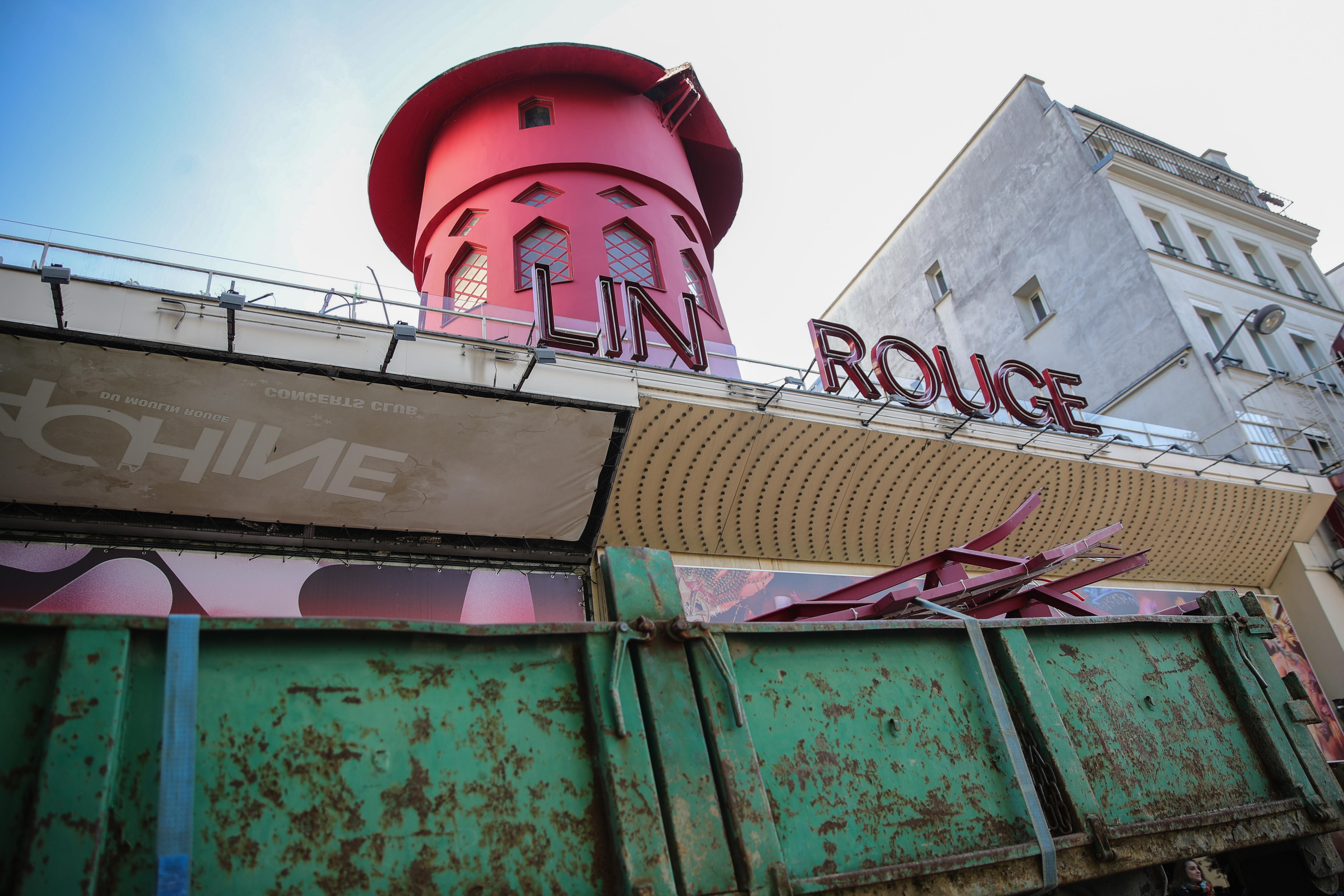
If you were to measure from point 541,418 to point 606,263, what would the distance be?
5.22 metres

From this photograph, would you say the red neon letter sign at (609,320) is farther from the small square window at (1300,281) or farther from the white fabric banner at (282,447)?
the small square window at (1300,281)

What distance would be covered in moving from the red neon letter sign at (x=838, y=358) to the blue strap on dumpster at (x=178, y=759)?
26.5 ft

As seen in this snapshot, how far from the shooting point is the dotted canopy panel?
8.59m

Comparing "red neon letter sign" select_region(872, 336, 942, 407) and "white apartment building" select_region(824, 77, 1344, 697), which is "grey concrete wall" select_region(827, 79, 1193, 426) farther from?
"red neon letter sign" select_region(872, 336, 942, 407)

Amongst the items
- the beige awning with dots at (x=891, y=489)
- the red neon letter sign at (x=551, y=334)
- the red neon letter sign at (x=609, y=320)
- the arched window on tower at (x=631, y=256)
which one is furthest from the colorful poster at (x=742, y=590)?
the arched window on tower at (x=631, y=256)

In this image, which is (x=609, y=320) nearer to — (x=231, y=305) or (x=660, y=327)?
(x=660, y=327)

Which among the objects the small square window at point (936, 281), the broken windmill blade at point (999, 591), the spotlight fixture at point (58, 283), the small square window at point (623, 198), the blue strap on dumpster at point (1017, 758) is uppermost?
the small square window at point (936, 281)

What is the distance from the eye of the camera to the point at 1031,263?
18.4 meters

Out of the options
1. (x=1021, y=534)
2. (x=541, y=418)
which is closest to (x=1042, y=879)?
(x=541, y=418)

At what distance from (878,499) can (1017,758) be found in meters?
7.41

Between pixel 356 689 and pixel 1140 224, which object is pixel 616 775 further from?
pixel 1140 224

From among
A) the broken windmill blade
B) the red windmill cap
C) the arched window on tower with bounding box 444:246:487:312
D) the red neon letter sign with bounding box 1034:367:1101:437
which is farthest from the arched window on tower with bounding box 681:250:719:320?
the broken windmill blade

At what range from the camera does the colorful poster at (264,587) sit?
6.24 meters

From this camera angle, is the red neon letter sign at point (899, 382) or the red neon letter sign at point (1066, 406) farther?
the red neon letter sign at point (1066, 406)
